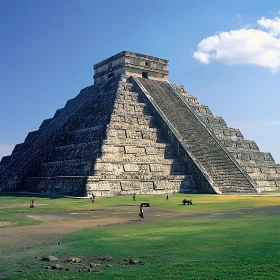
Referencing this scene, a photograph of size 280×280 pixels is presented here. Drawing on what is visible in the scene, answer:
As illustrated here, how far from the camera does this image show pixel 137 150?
108ft

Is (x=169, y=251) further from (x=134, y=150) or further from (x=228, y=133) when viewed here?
(x=228, y=133)

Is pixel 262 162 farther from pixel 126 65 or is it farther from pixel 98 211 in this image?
pixel 98 211

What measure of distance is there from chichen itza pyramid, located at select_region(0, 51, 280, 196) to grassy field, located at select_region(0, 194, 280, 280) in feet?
46.8

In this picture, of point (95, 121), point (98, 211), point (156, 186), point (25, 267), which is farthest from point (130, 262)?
point (95, 121)

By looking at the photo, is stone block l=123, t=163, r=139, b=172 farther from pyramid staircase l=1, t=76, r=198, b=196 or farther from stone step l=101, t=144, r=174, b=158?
stone step l=101, t=144, r=174, b=158

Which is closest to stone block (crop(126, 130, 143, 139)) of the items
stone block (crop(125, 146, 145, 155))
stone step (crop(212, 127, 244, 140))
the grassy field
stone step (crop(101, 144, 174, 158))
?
stone step (crop(101, 144, 174, 158))

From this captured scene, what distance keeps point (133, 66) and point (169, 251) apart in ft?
120

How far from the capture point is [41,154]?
37.2 m

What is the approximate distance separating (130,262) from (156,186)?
21.5 m

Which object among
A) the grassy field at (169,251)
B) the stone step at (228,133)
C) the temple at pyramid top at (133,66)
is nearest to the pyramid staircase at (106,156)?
the temple at pyramid top at (133,66)

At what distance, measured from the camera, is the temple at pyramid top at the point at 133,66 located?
146 feet

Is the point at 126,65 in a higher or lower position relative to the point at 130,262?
higher

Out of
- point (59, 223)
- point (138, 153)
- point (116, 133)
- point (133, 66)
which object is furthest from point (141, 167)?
point (133, 66)

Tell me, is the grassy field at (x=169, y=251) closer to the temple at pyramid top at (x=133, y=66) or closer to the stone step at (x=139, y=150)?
the stone step at (x=139, y=150)
